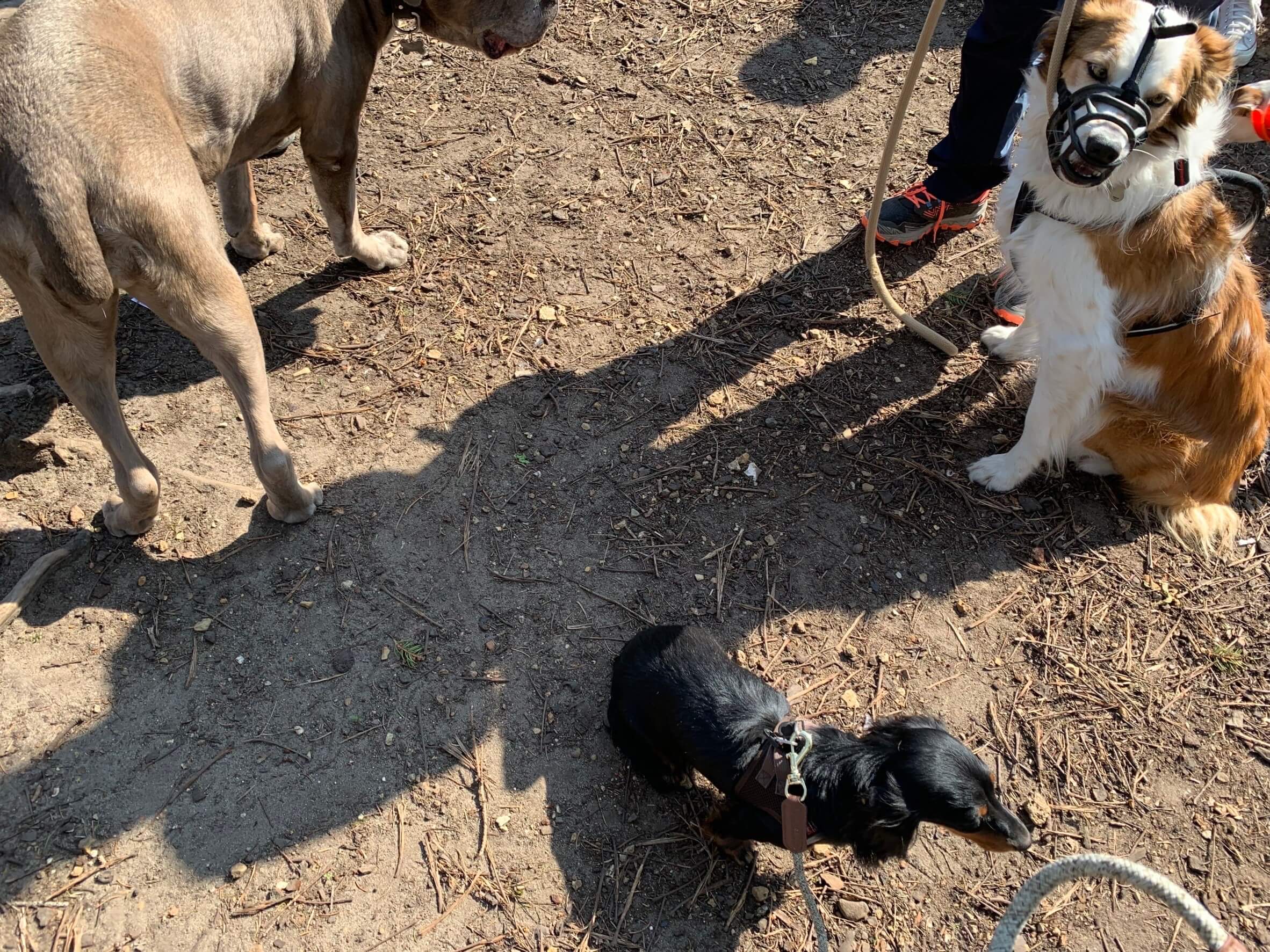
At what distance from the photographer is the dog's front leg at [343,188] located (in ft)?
12.1

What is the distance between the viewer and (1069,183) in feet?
9.91

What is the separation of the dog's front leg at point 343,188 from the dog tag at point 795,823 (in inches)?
127

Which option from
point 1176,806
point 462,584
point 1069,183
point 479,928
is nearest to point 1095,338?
point 1069,183

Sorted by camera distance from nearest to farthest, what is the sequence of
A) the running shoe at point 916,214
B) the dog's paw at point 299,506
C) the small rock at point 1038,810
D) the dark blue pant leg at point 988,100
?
the small rock at point 1038,810 < the dog's paw at point 299,506 < the dark blue pant leg at point 988,100 < the running shoe at point 916,214

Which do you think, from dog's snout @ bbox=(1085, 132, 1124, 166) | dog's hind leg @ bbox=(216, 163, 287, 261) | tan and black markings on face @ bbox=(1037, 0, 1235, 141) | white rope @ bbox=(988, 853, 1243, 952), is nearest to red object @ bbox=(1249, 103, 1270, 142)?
tan and black markings on face @ bbox=(1037, 0, 1235, 141)

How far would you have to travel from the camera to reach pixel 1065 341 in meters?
3.32

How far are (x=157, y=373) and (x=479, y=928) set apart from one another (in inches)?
110

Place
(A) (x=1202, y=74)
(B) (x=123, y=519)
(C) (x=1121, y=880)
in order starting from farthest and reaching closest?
(B) (x=123, y=519)
(A) (x=1202, y=74)
(C) (x=1121, y=880)

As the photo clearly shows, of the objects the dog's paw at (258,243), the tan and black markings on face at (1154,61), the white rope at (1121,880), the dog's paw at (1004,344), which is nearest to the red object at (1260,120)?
the tan and black markings on face at (1154,61)

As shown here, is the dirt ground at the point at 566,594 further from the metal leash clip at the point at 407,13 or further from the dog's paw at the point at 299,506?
the metal leash clip at the point at 407,13

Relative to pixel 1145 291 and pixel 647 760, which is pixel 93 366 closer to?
pixel 647 760

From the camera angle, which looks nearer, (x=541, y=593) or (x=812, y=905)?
(x=812, y=905)

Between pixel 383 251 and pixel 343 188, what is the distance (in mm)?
418

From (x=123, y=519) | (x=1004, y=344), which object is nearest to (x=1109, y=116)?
(x=1004, y=344)
